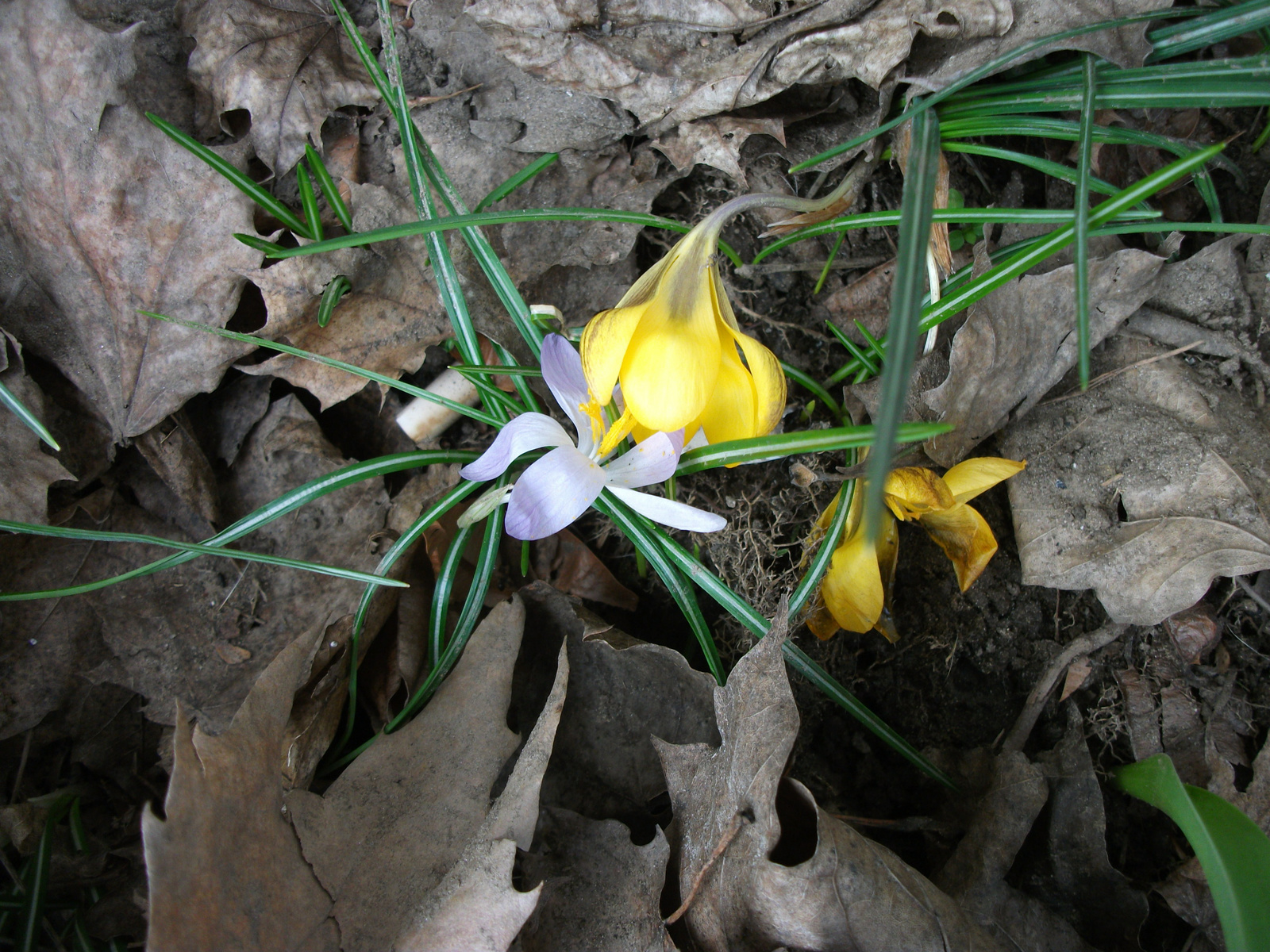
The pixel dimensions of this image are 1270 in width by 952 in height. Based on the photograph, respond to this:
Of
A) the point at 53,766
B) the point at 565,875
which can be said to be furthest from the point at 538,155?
the point at 53,766

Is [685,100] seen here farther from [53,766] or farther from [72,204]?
[53,766]

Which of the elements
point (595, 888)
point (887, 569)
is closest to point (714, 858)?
Answer: point (595, 888)

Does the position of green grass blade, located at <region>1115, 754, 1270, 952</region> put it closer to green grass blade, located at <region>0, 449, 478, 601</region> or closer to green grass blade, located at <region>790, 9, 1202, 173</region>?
green grass blade, located at <region>790, 9, 1202, 173</region>

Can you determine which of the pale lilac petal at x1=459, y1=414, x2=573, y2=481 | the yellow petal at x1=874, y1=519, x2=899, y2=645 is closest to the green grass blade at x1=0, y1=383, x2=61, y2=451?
the pale lilac petal at x1=459, y1=414, x2=573, y2=481

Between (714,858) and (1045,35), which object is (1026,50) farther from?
(714,858)

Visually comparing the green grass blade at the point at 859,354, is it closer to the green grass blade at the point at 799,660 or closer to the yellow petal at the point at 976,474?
the yellow petal at the point at 976,474

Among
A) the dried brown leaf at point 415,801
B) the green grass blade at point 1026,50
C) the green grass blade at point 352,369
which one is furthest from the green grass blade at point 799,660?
the green grass blade at point 1026,50

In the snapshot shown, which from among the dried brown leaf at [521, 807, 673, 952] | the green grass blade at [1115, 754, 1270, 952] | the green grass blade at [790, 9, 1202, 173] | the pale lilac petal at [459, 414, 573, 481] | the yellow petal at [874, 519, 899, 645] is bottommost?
the green grass blade at [1115, 754, 1270, 952]
